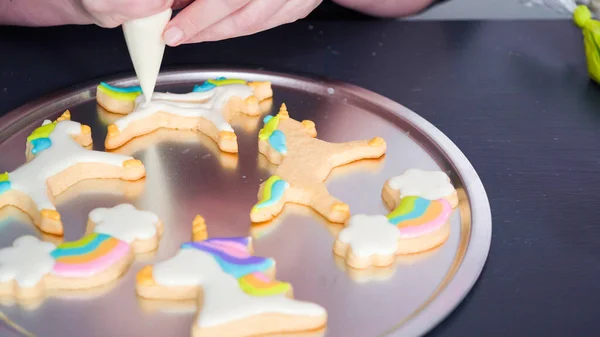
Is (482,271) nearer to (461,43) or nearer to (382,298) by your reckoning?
(382,298)

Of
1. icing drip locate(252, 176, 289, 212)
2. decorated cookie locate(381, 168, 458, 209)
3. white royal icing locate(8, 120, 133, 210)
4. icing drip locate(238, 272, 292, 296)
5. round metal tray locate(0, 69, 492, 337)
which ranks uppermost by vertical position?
white royal icing locate(8, 120, 133, 210)

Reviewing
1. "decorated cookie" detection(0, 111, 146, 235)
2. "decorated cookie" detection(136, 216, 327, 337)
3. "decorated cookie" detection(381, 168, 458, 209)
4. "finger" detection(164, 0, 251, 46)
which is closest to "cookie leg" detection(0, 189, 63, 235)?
"decorated cookie" detection(0, 111, 146, 235)

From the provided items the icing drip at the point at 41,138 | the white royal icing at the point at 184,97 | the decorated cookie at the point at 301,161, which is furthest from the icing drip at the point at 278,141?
the icing drip at the point at 41,138

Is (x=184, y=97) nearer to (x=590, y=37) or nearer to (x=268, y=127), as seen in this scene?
(x=268, y=127)

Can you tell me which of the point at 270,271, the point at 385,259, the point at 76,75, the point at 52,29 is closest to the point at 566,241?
the point at 385,259

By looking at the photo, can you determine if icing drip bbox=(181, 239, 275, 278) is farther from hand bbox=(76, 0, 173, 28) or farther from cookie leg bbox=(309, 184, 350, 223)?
hand bbox=(76, 0, 173, 28)

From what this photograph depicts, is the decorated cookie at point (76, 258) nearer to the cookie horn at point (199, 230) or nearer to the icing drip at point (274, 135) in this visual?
the cookie horn at point (199, 230)

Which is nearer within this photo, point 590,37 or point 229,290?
point 229,290

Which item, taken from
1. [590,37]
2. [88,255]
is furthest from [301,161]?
[590,37]
